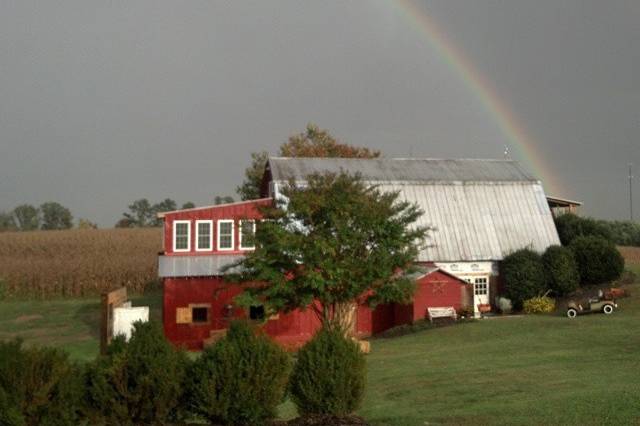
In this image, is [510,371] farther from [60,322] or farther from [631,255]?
[631,255]

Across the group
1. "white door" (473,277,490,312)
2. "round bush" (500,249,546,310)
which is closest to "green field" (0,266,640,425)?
"round bush" (500,249,546,310)

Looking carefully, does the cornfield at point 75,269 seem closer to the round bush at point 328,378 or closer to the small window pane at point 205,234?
the small window pane at point 205,234

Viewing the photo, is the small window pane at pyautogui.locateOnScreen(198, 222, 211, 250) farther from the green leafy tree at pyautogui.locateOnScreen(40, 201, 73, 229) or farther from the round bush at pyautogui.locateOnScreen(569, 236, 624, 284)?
the green leafy tree at pyautogui.locateOnScreen(40, 201, 73, 229)

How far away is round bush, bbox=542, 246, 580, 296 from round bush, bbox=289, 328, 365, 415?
2874 centimetres

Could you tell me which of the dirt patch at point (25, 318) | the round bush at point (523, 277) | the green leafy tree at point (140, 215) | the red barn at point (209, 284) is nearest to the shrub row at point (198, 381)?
the red barn at point (209, 284)

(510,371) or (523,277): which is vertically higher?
(523,277)

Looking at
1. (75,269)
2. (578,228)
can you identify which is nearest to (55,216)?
(75,269)

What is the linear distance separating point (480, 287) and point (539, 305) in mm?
5017

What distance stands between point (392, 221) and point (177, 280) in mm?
13666

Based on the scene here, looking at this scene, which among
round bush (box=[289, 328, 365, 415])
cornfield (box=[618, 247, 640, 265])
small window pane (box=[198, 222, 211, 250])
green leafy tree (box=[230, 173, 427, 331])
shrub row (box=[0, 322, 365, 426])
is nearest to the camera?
shrub row (box=[0, 322, 365, 426])

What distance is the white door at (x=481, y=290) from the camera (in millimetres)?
41406

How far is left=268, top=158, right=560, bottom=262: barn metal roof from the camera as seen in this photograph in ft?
141

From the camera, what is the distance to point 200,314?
1443 inches

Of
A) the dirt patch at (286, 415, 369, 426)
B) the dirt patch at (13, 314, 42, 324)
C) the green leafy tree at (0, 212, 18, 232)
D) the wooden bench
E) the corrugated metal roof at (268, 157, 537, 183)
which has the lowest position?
the dirt patch at (286, 415, 369, 426)
